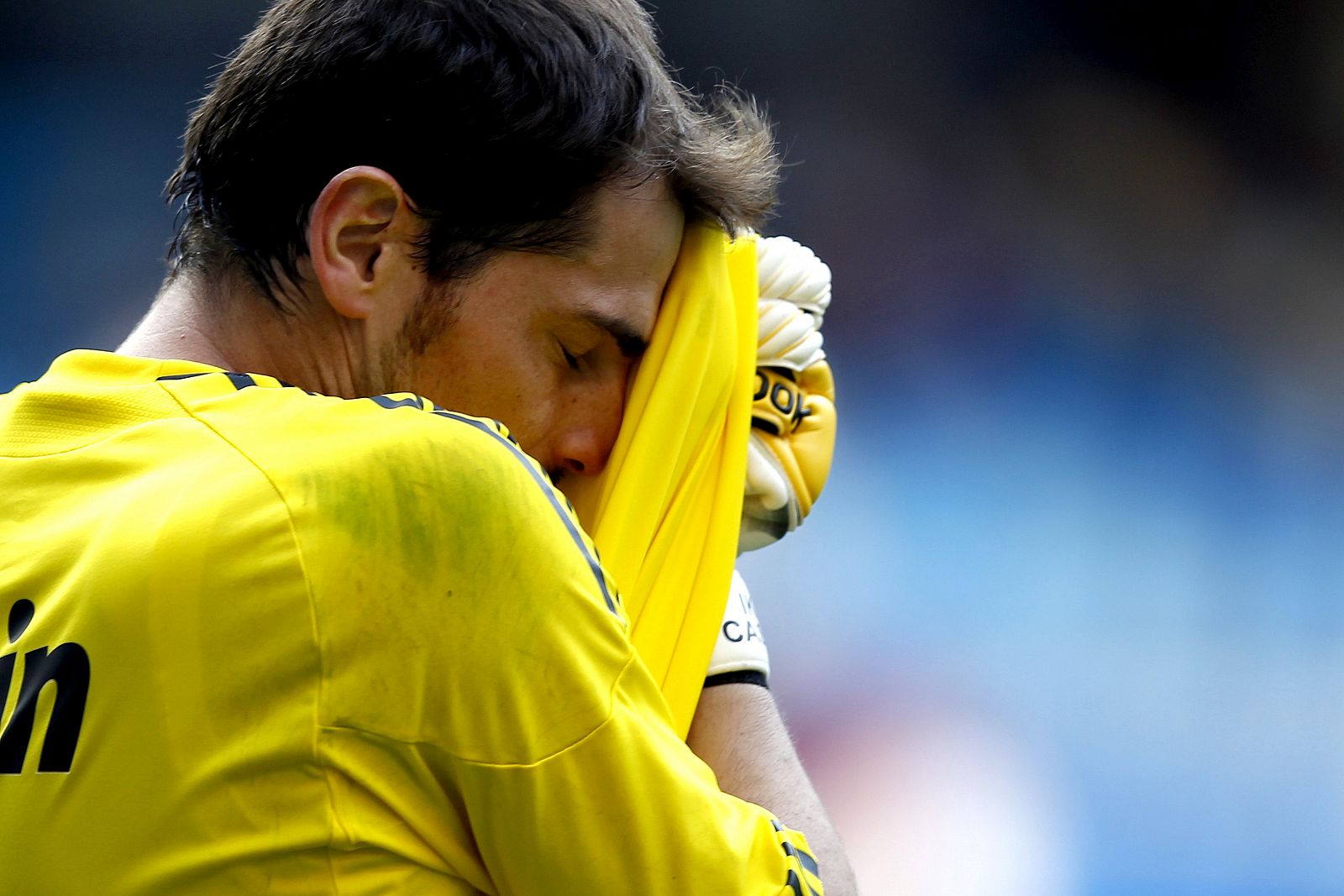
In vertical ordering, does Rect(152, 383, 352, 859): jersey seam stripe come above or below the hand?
below

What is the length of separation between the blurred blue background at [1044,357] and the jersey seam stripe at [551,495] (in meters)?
1.80

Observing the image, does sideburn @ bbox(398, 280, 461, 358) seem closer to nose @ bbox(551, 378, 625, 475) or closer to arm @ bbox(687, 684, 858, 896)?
nose @ bbox(551, 378, 625, 475)

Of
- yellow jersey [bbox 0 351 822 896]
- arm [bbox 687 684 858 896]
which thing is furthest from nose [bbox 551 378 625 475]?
yellow jersey [bbox 0 351 822 896]

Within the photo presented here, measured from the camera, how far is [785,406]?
129cm

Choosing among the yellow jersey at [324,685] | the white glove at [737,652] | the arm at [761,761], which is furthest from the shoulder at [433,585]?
the white glove at [737,652]

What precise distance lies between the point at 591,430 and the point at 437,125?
0.30m

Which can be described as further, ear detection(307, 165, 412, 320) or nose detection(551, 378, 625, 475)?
nose detection(551, 378, 625, 475)

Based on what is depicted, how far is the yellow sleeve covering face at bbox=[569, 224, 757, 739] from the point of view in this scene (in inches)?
42.2

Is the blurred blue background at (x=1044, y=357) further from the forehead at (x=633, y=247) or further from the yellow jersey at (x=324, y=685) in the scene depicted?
the yellow jersey at (x=324, y=685)

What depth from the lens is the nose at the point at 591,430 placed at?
40.9 inches

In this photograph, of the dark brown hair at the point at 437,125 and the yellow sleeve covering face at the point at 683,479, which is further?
the yellow sleeve covering face at the point at 683,479

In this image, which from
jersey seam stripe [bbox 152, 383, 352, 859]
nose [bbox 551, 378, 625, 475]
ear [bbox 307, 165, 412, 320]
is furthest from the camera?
nose [bbox 551, 378, 625, 475]

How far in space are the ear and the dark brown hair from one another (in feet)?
0.06

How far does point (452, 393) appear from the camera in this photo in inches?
36.7
